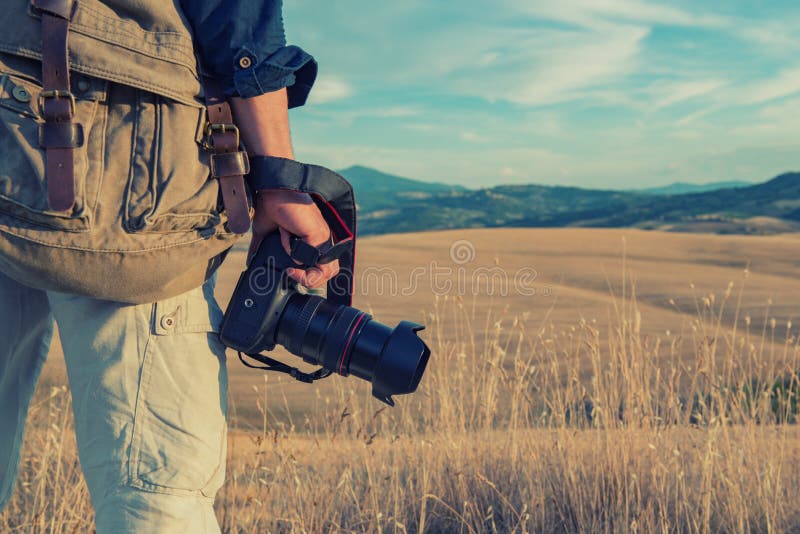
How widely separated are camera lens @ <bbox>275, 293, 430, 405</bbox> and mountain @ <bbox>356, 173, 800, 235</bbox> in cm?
3177

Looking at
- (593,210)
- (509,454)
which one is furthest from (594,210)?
(509,454)

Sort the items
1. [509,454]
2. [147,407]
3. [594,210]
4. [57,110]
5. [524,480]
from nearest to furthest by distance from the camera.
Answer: [57,110] → [147,407] → [524,480] → [509,454] → [594,210]

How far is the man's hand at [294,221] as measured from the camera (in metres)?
1.63

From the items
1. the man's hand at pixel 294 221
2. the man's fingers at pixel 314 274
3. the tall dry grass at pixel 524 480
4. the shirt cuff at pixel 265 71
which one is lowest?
the tall dry grass at pixel 524 480

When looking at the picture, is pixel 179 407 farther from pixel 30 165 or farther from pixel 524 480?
pixel 524 480

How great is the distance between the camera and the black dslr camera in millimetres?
1670

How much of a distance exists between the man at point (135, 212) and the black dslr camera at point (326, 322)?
13 cm

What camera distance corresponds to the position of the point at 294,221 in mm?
1629

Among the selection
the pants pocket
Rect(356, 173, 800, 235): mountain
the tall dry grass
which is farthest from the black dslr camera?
Rect(356, 173, 800, 235): mountain

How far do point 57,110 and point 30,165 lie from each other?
5.1 inches

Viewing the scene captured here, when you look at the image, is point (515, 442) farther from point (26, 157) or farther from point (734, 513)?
point (26, 157)

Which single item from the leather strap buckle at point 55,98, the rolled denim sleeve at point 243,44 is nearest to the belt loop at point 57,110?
the leather strap buckle at point 55,98

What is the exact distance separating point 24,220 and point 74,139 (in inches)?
8.2

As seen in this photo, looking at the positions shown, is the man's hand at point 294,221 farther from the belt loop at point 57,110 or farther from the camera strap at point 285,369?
the belt loop at point 57,110
